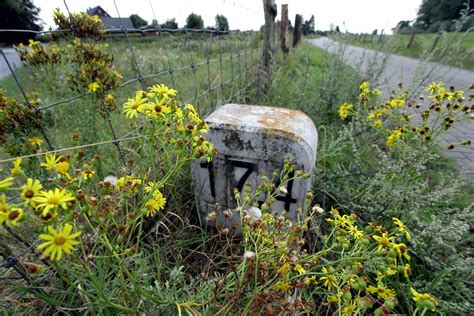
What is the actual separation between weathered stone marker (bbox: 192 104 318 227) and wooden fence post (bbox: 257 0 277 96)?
7.33ft

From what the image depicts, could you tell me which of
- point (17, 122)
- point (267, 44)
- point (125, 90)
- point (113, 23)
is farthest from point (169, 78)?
point (17, 122)

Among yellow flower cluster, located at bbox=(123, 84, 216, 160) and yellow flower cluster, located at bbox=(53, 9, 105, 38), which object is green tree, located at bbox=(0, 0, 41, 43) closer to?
yellow flower cluster, located at bbox=(53, 9, 105, 38)

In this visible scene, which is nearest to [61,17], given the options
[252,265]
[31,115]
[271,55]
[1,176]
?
[31,115]

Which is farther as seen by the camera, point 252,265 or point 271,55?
point 271,55

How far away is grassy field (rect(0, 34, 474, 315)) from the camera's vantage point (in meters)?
0.93

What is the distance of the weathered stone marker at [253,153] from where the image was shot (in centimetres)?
163

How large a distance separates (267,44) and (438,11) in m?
41.6

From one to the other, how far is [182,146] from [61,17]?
958 mm

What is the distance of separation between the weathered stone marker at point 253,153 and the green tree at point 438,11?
35.1m

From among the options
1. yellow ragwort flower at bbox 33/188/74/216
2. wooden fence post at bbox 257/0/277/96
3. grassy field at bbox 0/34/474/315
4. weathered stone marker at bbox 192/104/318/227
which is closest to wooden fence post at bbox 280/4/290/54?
wooden fence post at bbox 257/0/277/96

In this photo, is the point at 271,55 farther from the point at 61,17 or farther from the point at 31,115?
the point at 31,115

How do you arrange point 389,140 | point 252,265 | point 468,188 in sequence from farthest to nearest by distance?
point 468,188
point 389,140
point 252,265

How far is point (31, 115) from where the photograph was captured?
3.81 feet

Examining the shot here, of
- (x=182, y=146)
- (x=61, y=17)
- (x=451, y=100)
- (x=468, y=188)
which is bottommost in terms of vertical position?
(x=468, y=188)
